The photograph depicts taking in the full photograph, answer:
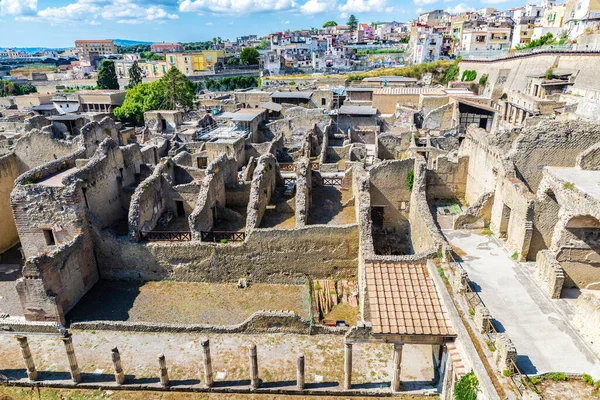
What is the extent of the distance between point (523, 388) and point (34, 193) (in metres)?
19.5

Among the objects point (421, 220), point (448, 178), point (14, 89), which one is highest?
point (14, 89)

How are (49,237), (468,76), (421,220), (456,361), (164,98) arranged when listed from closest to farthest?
(456,361)
(421,220)
(49,237)
(468,76)
(164,98)

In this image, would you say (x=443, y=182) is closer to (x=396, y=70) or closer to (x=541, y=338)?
(x=541, y=338)

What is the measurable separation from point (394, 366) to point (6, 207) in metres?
22.9

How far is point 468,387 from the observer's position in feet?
35.6

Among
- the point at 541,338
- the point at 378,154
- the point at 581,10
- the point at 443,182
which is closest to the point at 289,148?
the point at 378,154

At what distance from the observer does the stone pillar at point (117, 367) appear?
13.9 meters

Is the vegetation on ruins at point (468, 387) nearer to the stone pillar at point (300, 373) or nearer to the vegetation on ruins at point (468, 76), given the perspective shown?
the stone pillar at point (300, 373)

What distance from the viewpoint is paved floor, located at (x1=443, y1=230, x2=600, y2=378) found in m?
11.0

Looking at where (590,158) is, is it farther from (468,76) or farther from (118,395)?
(468,76)

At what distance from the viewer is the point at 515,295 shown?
541 inches

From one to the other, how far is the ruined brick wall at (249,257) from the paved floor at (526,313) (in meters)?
5.43

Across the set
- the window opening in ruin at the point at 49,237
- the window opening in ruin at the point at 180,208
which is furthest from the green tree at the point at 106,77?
the window opening in ruin at the point at 49,237

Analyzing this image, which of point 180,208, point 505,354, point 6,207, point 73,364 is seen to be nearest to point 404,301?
point 505,354
